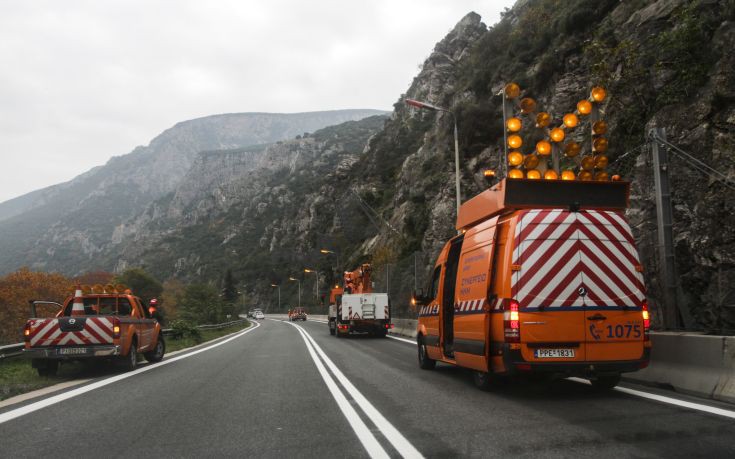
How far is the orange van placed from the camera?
6.97m

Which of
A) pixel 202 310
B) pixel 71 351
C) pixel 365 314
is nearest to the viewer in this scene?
pixel 71 351

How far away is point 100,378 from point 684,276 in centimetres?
1522

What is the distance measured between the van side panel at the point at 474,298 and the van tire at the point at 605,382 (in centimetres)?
156

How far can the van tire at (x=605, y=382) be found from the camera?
7.49 meters

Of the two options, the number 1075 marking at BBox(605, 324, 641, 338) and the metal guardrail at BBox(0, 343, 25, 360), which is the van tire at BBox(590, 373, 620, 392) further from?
the metal guardrail at BBox(0, 343, 25, 360)

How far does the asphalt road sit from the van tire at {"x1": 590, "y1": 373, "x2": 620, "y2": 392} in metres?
0.19

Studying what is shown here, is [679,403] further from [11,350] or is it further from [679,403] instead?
[11,350]

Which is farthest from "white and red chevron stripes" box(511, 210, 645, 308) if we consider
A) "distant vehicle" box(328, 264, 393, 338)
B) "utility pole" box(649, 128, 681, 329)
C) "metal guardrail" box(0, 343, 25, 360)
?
"distant vehicle" box(328, 264, 393, 338)

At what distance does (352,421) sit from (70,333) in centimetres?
757

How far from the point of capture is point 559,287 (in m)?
7.11

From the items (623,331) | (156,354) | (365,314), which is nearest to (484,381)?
(623,331)

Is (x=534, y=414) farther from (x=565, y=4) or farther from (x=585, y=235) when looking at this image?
(x=565, y=4)

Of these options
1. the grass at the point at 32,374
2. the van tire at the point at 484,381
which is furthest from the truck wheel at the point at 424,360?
the grass at the point at 32,374

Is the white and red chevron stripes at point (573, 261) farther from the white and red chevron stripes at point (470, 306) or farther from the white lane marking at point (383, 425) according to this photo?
the white lane marking at point (383, 425)
